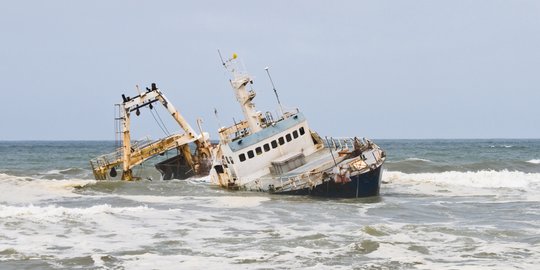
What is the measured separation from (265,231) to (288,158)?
10.3 metres

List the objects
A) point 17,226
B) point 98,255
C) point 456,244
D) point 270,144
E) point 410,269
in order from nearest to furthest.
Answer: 1. point 410,269
2. point 98,255
3. point 456,244
4. point 17,226
5. point 270,144

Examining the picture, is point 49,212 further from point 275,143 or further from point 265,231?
point 275,143

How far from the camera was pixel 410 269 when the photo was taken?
49.6 ft

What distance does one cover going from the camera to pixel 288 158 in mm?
30141

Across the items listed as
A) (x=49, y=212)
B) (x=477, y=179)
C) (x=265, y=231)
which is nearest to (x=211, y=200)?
(x=49, y=212)

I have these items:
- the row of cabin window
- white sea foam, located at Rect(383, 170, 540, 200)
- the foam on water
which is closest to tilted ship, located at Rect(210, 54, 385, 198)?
the row of cabin window

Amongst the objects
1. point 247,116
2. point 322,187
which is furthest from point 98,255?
point 247,116

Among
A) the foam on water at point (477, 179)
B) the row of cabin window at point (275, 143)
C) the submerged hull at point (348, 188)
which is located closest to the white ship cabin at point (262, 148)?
the row of cabin window at point (275, 143)

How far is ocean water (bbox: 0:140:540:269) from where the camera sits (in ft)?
52.3

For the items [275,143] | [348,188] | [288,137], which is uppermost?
[288,137]

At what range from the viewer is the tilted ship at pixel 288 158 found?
89.4ft

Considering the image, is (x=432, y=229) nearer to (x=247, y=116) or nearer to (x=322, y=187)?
(x=322, y=187)

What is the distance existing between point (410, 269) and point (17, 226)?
430 inches

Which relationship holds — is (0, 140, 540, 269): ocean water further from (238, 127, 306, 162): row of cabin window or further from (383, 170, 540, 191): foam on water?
(383, 170, 540, 191): foam on water
